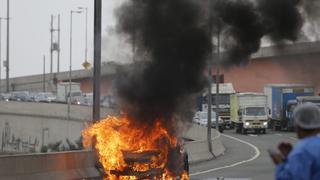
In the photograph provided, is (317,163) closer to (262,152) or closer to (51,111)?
(262,152)

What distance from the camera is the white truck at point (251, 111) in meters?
49.2

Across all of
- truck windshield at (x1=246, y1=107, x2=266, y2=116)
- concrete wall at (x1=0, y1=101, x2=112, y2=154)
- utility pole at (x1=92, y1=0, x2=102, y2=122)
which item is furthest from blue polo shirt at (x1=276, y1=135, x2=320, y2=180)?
truck windshield at (x1=246, y1=107, x2=266, y2=116)

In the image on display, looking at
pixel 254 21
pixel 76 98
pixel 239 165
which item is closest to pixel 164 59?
Result: pixel 254 21

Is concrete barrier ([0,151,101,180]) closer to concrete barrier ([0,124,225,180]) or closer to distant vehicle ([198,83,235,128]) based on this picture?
concrete barrier ([0,124,225,180])

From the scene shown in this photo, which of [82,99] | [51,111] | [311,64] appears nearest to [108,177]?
[311,64]

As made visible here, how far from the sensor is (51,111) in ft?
169

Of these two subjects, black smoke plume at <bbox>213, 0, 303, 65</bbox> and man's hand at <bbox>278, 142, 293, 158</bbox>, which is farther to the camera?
black smoke plume at <bbox>213, 0, 303, 65</bbox>

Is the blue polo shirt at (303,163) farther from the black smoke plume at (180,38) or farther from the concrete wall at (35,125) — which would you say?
the concrete wall at (35,125)

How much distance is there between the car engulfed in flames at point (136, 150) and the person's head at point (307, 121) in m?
6.88

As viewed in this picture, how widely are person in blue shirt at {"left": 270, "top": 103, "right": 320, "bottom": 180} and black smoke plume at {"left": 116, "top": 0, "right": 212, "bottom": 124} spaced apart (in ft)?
25.1

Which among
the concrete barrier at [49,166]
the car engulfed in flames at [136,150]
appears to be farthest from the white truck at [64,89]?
the car engulfed in flames at [136,150]

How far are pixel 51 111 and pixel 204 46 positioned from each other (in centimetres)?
3976

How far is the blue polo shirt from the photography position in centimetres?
410

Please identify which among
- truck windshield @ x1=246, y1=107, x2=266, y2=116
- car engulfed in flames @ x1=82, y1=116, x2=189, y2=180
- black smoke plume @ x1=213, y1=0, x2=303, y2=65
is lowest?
car engulfed in flames @ x1=82, y1=116, x2=189, y2=180
